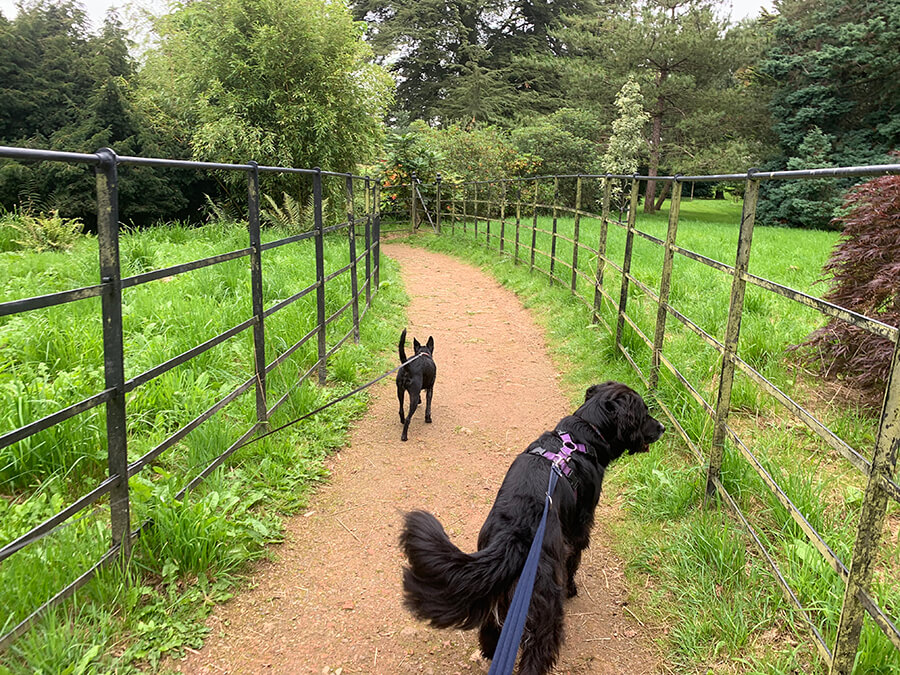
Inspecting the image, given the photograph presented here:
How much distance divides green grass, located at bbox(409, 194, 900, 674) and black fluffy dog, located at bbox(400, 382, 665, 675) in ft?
1.72

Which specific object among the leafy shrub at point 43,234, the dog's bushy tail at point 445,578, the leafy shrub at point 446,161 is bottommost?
the dog's bushy tail at point 445,578

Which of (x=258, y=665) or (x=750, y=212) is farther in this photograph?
(x=750, y=212)

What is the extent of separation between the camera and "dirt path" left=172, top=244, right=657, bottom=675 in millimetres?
2317

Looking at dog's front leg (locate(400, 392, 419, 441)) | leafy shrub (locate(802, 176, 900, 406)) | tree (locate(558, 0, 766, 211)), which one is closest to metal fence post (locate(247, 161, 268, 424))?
dog's front leg (locate(400, 392, 419, 441))

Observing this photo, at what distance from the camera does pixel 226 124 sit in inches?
488

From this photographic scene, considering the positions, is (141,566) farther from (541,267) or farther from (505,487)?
(541,267)

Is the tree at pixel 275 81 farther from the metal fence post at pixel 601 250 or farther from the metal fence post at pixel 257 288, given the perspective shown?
the metal fence post at pixel 257 288

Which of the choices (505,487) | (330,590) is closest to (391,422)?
(330,590)

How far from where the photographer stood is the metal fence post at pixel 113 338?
2125mm

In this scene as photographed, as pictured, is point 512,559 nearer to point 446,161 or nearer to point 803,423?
point 803,423

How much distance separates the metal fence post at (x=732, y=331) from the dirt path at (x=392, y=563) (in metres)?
0.74

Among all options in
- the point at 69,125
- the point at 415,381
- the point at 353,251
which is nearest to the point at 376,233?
the point at 353,251

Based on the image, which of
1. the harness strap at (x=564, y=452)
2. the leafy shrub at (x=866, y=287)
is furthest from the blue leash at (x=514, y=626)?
the leafy shrub at (x=866, y=287)

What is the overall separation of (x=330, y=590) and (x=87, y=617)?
0.98m
